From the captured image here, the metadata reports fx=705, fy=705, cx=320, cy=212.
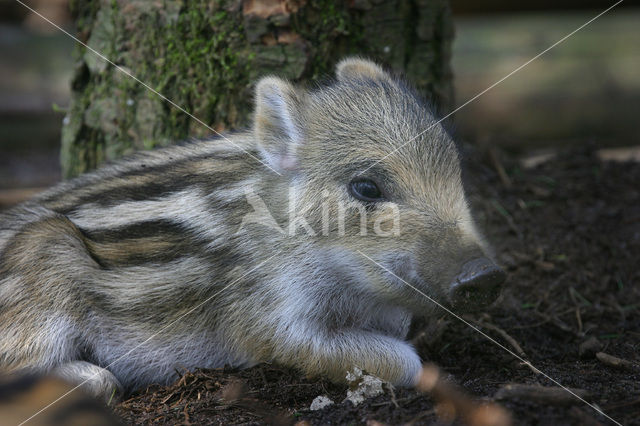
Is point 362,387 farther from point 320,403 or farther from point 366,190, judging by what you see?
point 366,190

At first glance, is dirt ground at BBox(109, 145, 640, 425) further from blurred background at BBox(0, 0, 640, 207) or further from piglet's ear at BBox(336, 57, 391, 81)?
blurred background at BBox(0, 0, 640, 207)

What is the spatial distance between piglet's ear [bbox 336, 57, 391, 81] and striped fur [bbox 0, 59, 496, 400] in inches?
4.5

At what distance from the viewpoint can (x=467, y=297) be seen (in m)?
3.48

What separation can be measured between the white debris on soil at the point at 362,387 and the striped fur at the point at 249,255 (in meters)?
0.14

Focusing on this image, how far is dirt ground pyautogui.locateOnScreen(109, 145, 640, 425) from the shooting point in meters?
3.28

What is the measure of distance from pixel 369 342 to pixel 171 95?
97.2 inches

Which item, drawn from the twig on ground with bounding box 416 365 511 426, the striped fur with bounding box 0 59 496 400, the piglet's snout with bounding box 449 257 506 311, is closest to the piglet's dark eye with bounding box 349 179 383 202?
the striped fur with bounding box 0 59 496 400

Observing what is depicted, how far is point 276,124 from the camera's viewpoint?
427cm

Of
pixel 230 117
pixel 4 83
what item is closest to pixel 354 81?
pixel 230 117

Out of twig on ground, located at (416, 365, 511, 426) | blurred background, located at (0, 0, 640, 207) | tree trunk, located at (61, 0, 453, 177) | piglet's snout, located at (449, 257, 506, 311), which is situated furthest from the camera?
blurred background, located at (0, 0, 640, 207)

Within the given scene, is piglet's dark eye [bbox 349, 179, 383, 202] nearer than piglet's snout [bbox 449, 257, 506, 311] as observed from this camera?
No

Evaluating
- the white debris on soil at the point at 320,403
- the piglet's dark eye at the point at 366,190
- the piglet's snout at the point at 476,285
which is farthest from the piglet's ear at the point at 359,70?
the white debris on soil at the point at 320,403

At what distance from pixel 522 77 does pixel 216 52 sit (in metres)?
5.42

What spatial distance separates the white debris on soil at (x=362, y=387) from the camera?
358 cm
